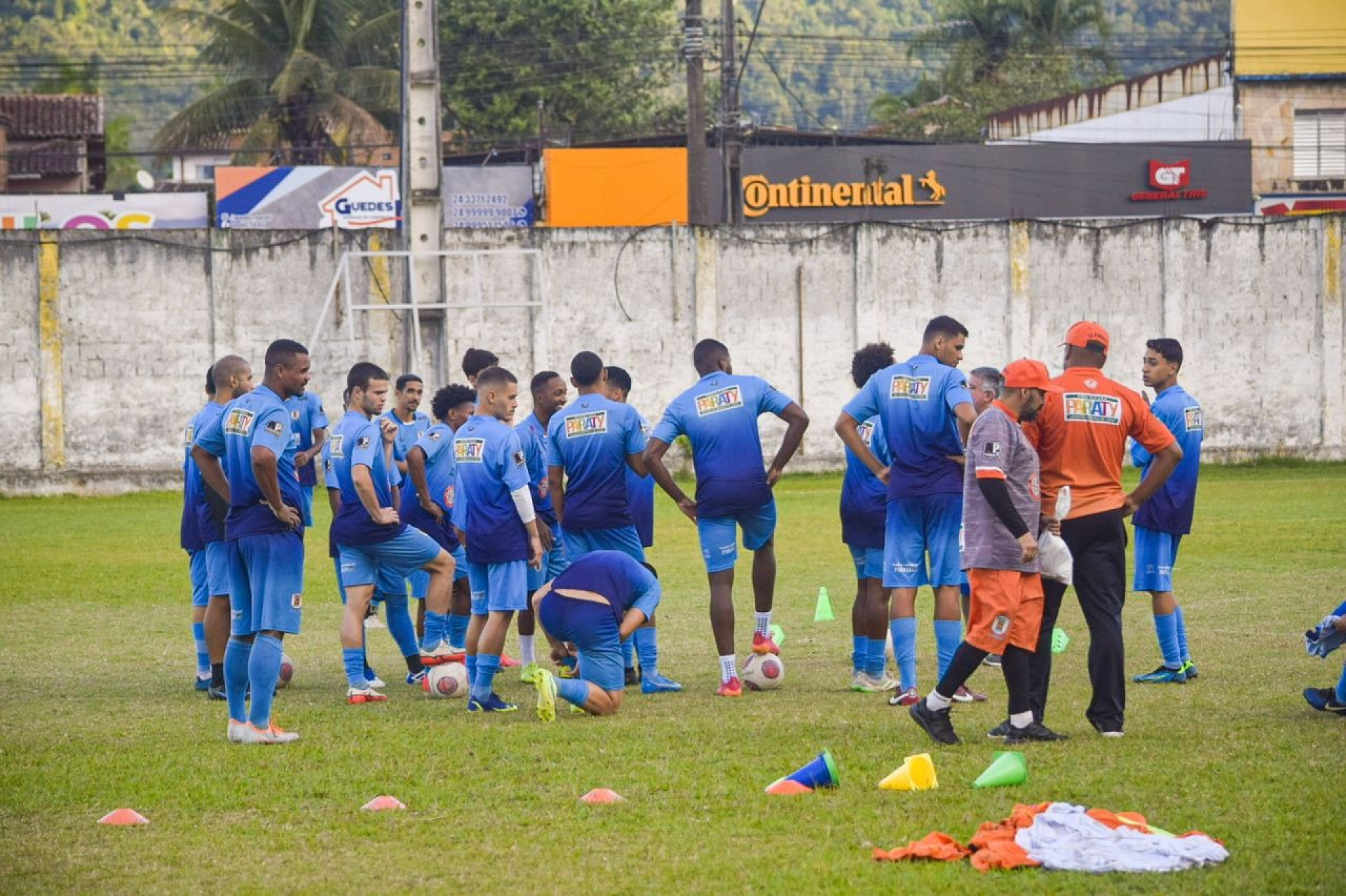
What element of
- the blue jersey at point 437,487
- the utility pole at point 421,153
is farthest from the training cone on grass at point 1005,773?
the utility pole at point 421,153

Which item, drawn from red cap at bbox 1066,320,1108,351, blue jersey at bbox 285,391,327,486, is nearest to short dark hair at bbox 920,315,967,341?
red cap at bbox 1066,320,1108,351

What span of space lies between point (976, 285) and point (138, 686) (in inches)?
1004

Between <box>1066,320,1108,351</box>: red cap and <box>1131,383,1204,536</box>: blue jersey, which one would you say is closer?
<box>1066,320,1108,351</box>: red cap

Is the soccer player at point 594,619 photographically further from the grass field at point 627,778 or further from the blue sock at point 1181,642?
the blue sock at point 1181,642

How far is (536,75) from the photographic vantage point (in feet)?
187

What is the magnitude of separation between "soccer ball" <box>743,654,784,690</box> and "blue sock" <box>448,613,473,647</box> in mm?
2994

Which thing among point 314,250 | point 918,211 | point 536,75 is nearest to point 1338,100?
point 918,211

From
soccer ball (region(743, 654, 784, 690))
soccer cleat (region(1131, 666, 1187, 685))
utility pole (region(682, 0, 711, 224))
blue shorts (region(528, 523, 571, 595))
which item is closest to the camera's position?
soccer cleat (region(1131, 666, 1187, 685))

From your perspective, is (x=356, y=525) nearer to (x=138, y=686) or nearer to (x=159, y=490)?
(x=138, y=686)

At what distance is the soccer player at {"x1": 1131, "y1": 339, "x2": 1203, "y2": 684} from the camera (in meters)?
11.5

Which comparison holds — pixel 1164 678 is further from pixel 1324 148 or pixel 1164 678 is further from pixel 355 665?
pixel 1324 148

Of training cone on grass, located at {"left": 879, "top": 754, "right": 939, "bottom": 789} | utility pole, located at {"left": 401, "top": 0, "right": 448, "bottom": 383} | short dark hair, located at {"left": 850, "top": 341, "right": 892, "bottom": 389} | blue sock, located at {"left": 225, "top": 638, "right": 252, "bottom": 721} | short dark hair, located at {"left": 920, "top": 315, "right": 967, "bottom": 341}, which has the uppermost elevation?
utility pole, located at {"left": 401, "top": 0, "right": 448, "bottom": 383}

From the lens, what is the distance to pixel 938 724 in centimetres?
882

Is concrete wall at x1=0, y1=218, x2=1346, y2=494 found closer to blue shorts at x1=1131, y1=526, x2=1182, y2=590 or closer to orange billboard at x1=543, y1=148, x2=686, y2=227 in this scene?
orange billboard at x1=543, y1=148, x2=686, y2=227
